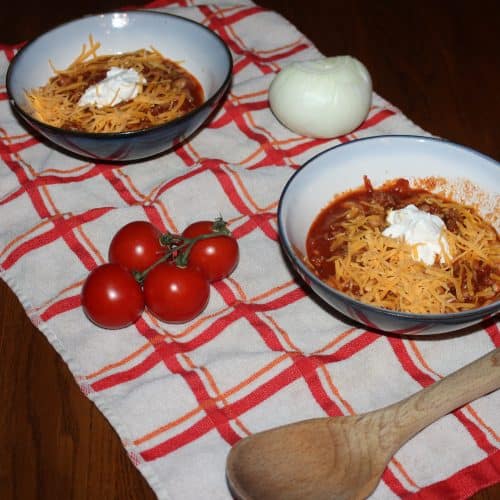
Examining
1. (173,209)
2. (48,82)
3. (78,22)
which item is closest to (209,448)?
(173,209)

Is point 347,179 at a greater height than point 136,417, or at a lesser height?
greater

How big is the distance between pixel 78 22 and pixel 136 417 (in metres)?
1.41

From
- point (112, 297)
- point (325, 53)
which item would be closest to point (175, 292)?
point (112, 297)

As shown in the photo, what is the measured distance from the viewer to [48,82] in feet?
7.45

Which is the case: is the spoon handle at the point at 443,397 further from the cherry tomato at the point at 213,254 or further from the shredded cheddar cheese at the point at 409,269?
the cherry tomato at the point at 213,254

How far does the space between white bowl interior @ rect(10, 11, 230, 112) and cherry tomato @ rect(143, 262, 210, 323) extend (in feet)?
2.46

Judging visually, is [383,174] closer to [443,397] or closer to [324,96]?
[324,96]

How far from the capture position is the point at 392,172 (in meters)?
1.91

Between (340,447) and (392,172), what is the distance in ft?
2.66

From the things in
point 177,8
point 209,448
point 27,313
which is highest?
point 177,8

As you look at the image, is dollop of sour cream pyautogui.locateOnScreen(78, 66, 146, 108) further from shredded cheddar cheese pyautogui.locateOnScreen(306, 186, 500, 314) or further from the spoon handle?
the spoon handle

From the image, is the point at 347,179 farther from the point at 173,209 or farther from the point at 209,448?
the point at 209,448

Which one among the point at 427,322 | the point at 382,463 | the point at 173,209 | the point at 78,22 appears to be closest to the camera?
the point at 382,463

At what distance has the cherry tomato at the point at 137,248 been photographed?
68.6 inches
